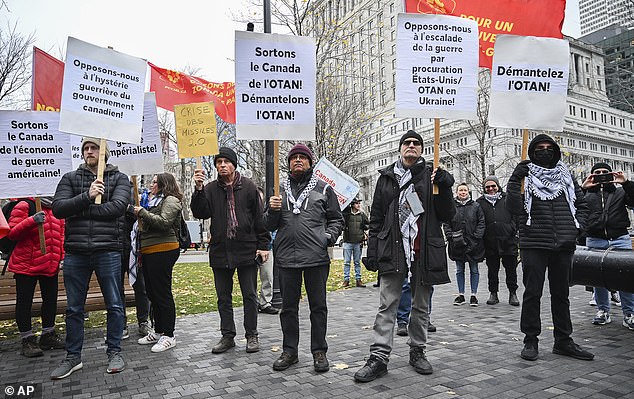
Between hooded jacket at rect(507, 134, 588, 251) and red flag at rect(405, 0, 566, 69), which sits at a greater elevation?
red flag at rect(405, 0, 566, 69)

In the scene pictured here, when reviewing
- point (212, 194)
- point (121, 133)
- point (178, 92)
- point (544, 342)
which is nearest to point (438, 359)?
point (544, 342)

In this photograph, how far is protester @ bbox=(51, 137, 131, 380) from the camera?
470cm

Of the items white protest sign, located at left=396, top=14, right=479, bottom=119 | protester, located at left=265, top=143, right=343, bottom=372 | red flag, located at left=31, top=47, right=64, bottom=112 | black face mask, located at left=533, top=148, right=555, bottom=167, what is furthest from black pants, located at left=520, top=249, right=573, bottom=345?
red flag, located at left=31, top=47, right=64, bottom=112

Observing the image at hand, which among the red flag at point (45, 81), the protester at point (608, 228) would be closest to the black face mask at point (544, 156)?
the protester at point (608, 228)

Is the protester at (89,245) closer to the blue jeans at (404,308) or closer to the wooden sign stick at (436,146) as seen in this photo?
the wooden sign stick at (436,146)

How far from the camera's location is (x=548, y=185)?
5129 mm

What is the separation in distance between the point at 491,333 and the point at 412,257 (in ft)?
7.77

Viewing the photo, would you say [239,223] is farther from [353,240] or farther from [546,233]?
[353,240]

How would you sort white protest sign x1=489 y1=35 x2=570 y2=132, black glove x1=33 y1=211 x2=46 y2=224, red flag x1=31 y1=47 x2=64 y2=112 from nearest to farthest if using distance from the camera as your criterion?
black glove x1=33 y1=211 x2=46 y2=224 → white protest sign x1=489 y1=35 x2=570 y2=132 → red flag x1=31 y1=47 x2=64 y2=112

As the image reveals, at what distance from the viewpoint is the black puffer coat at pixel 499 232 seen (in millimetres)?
8336

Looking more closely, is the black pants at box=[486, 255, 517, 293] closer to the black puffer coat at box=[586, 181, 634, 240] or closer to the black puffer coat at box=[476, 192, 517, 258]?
the black puffer coat at box=[476, 192, 517, 258]

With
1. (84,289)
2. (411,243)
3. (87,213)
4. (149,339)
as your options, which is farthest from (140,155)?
(411,243)

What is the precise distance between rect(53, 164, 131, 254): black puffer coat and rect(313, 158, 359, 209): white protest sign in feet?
16.4

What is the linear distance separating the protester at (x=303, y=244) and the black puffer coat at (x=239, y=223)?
Answer: 0.49m
